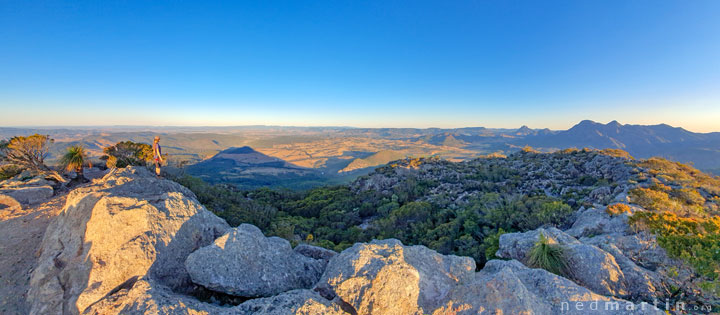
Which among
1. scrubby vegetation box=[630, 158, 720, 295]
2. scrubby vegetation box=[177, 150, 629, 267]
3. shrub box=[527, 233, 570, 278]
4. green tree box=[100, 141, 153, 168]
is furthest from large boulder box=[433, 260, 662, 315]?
green tree box=[100, 141, 153, 168]

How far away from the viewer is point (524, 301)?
181 inches

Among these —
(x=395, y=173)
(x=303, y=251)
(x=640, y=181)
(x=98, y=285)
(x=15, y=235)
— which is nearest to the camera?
(x=98, y=285)

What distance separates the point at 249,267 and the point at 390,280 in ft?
11.3

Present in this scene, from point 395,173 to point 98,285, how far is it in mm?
A: 40212

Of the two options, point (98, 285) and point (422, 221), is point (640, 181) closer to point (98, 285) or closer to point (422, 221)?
point (422, 221)

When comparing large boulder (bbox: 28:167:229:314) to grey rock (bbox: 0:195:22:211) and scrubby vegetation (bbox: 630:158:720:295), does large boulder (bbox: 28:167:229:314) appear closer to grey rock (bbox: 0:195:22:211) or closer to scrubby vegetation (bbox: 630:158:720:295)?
grey rock (bbox: 0:195:22:211)

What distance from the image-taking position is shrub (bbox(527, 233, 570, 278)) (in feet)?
24.5

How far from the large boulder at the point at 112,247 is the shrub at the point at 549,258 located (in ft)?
31.9

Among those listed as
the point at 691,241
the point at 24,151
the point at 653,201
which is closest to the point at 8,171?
the point at 24,151

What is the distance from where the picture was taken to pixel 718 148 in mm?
148125

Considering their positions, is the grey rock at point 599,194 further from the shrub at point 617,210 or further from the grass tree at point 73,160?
the grass tree at point 73,160

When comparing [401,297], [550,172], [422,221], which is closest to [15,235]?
[401,297]

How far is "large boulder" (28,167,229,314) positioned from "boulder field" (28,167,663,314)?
0.08ft

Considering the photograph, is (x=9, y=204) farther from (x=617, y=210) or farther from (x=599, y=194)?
(x=599, y=194)
